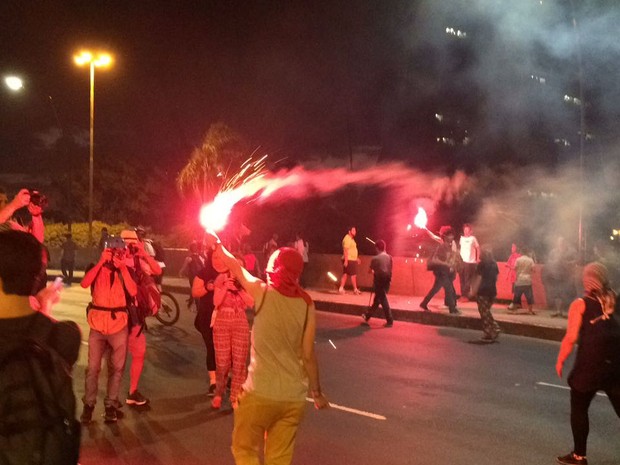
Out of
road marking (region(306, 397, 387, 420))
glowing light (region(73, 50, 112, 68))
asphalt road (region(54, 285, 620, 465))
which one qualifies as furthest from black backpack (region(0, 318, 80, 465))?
glowing light (region(73, 50, 112, 68))

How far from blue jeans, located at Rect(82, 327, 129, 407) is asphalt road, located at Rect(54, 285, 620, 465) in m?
0.29

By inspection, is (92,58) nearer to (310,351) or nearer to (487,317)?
(487,317)

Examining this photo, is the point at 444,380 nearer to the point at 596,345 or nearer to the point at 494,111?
the point at 596,345

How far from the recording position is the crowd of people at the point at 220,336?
263cm

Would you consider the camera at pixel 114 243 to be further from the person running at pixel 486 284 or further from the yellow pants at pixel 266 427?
the person running at pixel 486 284

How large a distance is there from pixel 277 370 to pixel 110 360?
3.25 m

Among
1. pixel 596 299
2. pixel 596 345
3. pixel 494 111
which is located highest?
pixel 494 111

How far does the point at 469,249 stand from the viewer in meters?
17.1

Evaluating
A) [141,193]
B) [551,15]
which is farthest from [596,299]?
[141,193]

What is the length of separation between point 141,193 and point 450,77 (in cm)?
2007

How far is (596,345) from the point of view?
5.61 meters

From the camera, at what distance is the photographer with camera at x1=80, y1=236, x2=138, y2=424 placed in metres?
6.52

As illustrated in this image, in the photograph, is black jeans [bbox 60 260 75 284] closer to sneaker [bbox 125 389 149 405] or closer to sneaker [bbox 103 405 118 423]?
sneaker [bbox 125 389 149 405]

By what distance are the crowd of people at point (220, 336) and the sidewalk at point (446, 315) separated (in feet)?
22.1
